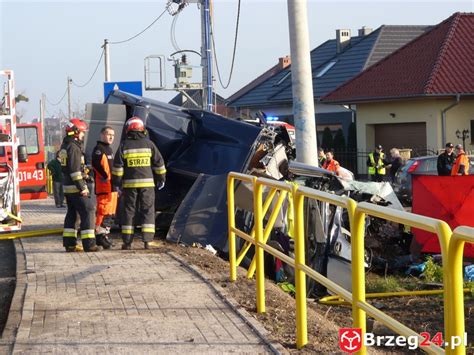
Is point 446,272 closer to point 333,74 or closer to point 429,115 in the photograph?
point 429,115

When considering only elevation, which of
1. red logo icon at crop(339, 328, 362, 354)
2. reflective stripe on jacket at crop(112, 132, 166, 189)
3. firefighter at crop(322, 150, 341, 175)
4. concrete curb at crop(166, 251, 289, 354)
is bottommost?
concrete curb at crop(166, 251, 289, 354)

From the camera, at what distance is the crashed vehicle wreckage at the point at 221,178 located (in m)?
9.84

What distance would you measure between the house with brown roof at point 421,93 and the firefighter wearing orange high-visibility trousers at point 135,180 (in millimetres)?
22667

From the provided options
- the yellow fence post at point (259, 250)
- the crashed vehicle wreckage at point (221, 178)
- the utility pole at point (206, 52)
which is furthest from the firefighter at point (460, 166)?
the yellow fence post at point (259, 250)

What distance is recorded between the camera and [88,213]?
10.7m

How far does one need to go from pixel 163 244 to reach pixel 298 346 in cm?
561

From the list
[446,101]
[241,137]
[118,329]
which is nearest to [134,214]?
[241,137]

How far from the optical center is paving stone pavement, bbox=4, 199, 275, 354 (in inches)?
237

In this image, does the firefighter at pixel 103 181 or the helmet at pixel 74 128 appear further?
the firefighter at pixel 103 181

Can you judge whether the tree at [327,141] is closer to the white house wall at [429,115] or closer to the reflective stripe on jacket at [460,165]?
the white house wall at [429,115]

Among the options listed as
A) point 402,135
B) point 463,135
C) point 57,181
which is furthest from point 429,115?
point 57,181

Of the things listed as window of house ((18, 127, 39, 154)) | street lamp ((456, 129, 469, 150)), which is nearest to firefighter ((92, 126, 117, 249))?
window of house ((18, 127, 39, 154))

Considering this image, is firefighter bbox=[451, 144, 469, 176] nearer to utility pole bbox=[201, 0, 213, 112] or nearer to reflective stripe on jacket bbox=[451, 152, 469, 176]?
reflective stripe on jacket bbox=[451, 152, 469, 176]

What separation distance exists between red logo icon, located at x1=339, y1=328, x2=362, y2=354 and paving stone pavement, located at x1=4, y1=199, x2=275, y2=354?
44.3 inches
